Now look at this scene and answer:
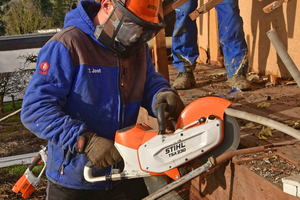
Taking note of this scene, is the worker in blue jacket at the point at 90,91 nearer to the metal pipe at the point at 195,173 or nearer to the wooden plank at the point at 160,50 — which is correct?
the metal pipe at the point at 195,173

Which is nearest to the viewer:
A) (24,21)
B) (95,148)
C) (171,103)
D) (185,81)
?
(95,148)

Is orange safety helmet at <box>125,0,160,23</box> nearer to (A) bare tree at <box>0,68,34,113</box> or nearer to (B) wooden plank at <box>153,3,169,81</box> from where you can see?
(B) wooden plank at <box>153,3,169,81</box>

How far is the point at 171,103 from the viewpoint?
6.84ft

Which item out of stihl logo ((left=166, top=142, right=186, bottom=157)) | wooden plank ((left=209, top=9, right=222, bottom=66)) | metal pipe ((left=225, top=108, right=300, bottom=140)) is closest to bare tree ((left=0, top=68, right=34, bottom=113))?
wooden plank ((left=209, top=9, right=222, bottom=66))

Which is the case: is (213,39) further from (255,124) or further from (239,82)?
(255,124)

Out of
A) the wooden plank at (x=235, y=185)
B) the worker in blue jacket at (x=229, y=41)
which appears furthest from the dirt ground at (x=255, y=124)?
the worker in blue jacket at (x=229, y=41)

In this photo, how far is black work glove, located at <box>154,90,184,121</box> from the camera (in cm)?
207

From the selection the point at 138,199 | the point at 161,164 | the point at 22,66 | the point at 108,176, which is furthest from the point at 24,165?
the point at 22,66

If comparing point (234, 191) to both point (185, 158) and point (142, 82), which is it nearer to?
point (185, 158)

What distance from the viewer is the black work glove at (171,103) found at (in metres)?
2.07

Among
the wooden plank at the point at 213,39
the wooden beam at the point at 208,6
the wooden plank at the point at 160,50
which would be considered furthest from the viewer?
the wooden plank at the point at 213,39

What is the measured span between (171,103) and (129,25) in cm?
62

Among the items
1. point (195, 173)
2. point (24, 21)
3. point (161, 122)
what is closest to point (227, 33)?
point (161, 122)

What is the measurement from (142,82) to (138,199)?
3.24ft
